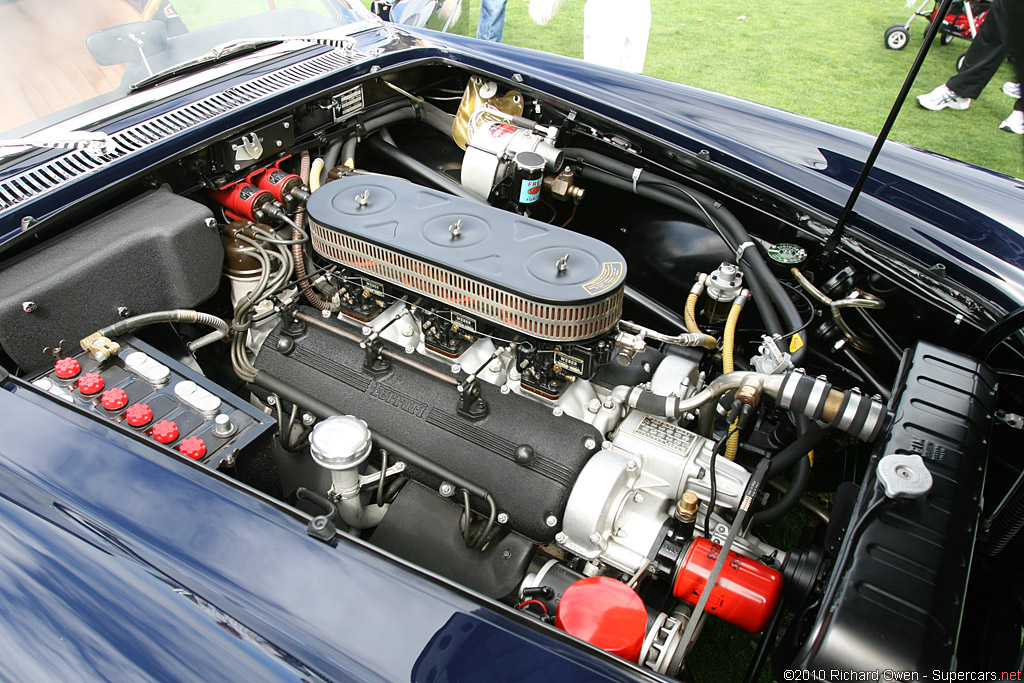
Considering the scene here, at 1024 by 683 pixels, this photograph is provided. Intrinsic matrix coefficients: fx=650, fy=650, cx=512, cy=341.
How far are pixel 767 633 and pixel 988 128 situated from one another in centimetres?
570

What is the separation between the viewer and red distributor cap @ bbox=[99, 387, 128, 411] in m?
1.34

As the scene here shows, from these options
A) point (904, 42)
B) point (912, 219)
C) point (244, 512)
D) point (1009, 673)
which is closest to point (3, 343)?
point (244, 512)

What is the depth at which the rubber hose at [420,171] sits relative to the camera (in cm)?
202

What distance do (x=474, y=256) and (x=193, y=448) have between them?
704 millimetres

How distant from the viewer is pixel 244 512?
103 centimetres

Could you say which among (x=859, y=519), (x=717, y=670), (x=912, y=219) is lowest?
(x=717, y=670)

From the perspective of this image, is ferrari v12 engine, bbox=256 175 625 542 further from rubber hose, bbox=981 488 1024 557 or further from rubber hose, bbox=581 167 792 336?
rubber hose, bbox=981 488 1024 557

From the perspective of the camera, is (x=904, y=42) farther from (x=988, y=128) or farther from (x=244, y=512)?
(x=244, y=512)

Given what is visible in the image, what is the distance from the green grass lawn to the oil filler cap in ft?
13.4

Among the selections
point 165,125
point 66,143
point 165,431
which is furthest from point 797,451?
point 66,143

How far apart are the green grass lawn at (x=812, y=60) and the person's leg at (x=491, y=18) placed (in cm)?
16

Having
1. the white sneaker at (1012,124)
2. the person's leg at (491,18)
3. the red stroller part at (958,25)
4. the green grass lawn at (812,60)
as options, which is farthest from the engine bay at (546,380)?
the red stroller part at (958,25)

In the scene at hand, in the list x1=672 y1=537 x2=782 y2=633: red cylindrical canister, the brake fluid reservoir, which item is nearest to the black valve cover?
x1=672 y1=537 x2=782 y2=633: red cylindrical canister

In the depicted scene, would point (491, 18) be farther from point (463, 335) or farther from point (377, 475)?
point (377, 475)
